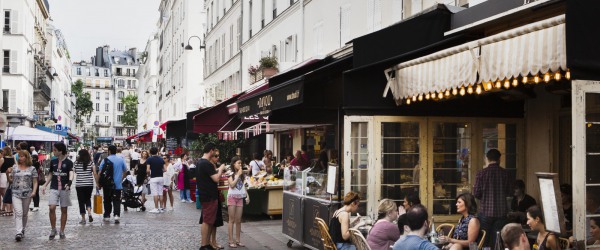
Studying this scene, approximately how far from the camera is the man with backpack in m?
18.5

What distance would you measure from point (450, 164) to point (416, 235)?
5628mm

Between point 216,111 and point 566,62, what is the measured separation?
1797 cm

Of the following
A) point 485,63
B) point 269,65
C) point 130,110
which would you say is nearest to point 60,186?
point 485,63

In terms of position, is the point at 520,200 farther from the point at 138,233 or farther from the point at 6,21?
the point at 6,21

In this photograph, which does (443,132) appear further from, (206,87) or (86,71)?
(86,71)

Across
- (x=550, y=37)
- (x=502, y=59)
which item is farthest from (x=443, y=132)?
(x=550, y=37)

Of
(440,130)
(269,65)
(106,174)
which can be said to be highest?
(269,65)

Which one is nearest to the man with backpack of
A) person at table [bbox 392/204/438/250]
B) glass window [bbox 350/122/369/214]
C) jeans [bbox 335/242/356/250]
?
glass window [bbox 350/122/369/214]

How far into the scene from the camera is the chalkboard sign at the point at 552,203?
7.07m

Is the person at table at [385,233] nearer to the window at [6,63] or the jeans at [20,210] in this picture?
the jeans at [20,210]

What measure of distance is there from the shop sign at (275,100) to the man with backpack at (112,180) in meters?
4.64

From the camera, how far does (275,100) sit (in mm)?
13188

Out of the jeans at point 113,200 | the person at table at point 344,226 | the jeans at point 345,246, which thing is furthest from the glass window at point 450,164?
the jeans at point 113,200

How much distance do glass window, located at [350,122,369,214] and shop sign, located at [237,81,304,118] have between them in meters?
1.06
